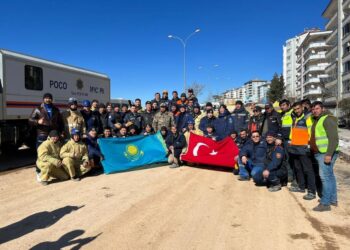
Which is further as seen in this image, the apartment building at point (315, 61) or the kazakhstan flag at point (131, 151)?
the apartment building at point (315, 61)

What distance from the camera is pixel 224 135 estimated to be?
950 cm

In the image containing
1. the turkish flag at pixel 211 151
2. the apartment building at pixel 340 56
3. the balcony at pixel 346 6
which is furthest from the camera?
the apartment building at pixel 340 56

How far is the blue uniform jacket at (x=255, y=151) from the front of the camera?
285 inches

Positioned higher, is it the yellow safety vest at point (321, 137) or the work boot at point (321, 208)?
the yellow safety vest at point (321, 137)

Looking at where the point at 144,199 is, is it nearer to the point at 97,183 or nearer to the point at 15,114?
the point at 97,183

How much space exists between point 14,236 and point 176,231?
2273mm

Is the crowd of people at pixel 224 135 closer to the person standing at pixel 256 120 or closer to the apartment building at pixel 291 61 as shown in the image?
the person standing at pixel 256 120

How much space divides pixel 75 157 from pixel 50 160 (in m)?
0.62

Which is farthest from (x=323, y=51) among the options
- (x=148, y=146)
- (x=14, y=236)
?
(x=14, y=236)

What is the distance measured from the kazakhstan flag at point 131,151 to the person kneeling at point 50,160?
1237 millimetres

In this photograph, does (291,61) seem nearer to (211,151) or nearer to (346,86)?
(346,86)

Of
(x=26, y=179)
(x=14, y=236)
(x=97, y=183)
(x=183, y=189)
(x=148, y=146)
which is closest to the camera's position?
(x=14, y=236)

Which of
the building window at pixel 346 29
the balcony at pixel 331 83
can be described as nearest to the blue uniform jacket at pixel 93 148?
the building window at pixel 346 29

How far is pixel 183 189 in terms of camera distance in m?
6.82
